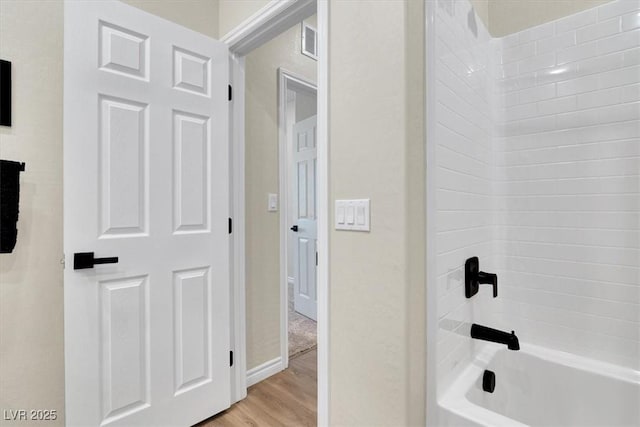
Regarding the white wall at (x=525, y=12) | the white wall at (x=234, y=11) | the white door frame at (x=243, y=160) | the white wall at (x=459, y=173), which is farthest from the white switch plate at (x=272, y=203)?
the white wall at (x=525, y=12)

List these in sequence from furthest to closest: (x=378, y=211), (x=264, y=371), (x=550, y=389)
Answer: (x=264, y=371) → (x=550, y=389) → (x=378, y=211)

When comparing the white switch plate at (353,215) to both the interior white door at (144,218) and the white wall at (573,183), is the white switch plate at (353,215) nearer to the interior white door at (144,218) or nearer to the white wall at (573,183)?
the interior white door at (144,218)

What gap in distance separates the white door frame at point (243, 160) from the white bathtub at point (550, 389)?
494mm

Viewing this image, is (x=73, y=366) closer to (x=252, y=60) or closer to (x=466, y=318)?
(x=466, y=318)

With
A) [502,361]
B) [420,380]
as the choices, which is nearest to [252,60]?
[420,380]

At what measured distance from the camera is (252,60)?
2.14 metres

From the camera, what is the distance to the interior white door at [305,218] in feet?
10.9

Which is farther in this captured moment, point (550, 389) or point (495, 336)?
point (550, 389)

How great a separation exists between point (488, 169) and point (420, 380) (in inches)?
42.5

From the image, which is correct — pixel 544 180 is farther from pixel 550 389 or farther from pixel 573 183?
pixel 550 389

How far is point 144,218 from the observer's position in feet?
4.95

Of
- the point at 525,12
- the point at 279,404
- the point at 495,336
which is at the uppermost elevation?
the point at 525,12

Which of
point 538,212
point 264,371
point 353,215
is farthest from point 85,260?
point 538,212

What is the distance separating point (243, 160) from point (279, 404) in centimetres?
146
